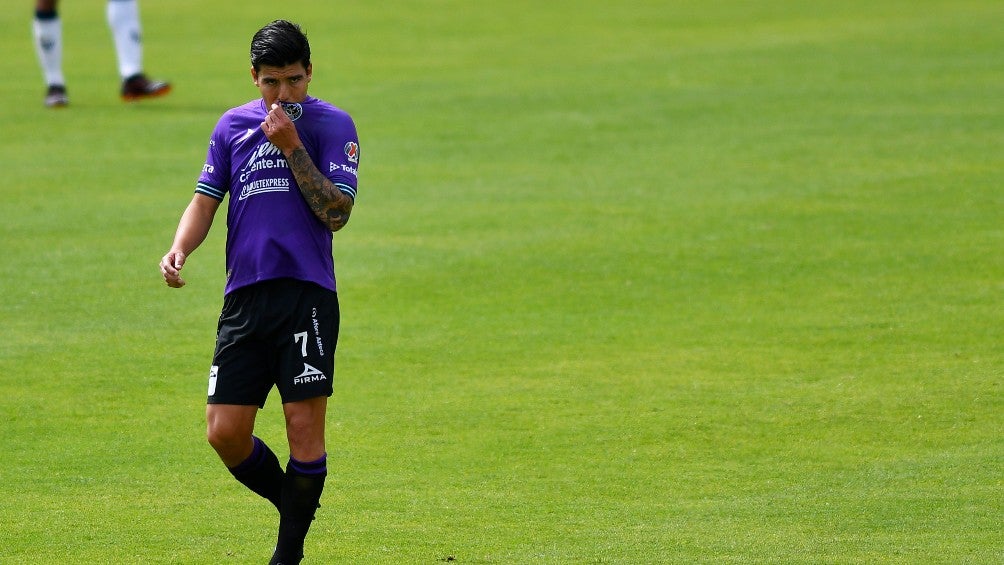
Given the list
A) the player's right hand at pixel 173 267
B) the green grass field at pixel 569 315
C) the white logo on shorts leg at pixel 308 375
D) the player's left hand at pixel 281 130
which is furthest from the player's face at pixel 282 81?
the green grass field at pixel 569 315

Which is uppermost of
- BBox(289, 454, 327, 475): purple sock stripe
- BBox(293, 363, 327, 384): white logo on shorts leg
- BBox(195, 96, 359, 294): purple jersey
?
BBox(195, 96, 359, 294): purple jersey

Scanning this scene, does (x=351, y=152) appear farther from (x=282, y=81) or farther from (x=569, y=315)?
(x=569, y=315)

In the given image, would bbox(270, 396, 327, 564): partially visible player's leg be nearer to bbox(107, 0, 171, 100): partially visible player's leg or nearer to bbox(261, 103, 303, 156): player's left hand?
bbox(261, 103, 303, 156): player's left hand

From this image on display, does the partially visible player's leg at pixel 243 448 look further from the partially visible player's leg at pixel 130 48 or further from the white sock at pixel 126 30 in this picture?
the white sock at pixel 126 30

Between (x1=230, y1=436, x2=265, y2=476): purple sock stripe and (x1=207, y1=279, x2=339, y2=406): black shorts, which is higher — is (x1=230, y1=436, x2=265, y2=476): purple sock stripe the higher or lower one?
the lower one

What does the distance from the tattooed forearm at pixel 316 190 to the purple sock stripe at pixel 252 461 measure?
3.40ft

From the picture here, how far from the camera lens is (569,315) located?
9977mm

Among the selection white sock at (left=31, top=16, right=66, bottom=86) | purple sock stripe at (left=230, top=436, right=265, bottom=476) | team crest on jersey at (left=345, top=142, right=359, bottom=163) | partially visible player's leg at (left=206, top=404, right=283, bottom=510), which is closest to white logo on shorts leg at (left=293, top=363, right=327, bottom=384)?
partially visible player's leg at (left=206, top=404, right=283, bottom=510)

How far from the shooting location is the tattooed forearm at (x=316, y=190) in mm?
5398

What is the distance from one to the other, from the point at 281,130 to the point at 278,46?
33 cm

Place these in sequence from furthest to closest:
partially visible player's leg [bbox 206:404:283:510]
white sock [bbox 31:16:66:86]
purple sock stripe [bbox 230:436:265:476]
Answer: white sock [bbox 31:16:66:86], purple sock stripe [bbox 230:436:265:476], partially visible player's leg [bbox 206:404:283:510]

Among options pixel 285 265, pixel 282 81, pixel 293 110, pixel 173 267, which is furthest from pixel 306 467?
pixel 282 81

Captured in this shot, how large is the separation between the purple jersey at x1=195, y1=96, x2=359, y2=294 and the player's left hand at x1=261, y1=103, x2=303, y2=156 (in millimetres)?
142

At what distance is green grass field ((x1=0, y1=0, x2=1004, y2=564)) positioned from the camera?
6.44m
